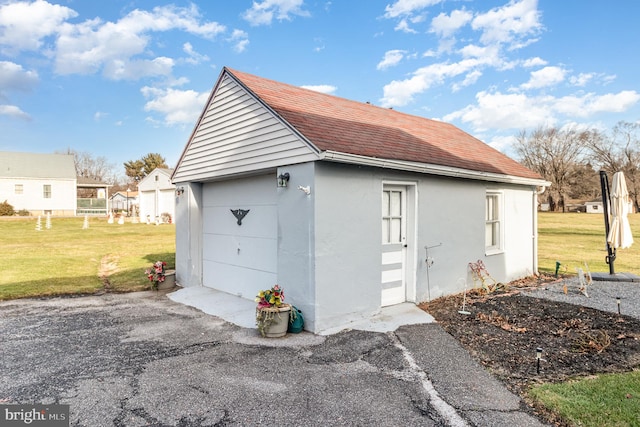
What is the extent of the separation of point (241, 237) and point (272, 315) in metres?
2.69

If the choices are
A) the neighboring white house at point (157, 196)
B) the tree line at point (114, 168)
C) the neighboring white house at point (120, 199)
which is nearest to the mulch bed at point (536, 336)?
the neighboring white house at point (157, 196)

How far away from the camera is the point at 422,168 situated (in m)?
6.32

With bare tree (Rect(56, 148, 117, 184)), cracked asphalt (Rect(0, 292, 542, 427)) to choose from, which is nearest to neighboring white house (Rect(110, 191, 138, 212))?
bare tree (Rect(56, 148, 117, 184))

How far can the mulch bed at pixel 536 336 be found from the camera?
391 centimetres

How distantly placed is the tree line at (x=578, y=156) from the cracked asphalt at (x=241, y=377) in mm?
51947

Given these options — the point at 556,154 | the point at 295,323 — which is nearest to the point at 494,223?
the point at 295,323

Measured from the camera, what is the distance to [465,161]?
7785mm

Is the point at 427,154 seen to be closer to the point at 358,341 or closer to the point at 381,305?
the point at 381,305

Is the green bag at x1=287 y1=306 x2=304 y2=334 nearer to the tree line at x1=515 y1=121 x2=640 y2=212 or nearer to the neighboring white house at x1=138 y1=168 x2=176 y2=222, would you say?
the neighboring white house at x1=138 y1=168 x2=176 y2=222

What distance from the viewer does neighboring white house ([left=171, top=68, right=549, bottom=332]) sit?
526cm

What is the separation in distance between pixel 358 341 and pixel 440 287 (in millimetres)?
2898

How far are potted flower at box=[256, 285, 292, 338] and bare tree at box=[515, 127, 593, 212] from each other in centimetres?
5467

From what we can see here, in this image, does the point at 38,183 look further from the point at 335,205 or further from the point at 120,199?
the point at 335,205

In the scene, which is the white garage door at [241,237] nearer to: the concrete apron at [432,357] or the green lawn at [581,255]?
the concrete apron at [432,357]
